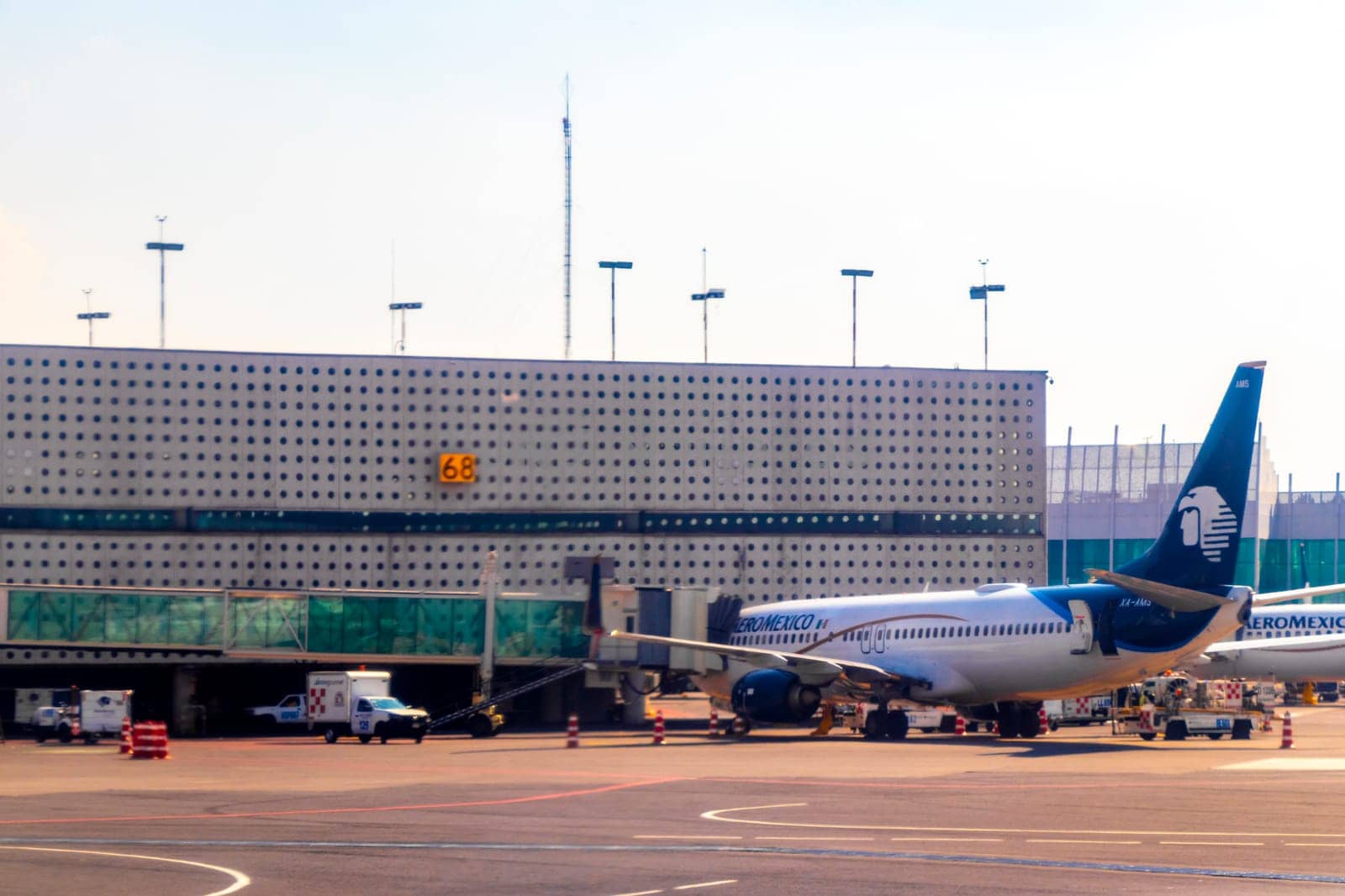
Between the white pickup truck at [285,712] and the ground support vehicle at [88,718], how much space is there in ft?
39.3

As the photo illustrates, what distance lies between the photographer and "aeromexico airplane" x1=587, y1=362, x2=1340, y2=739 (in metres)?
46.3

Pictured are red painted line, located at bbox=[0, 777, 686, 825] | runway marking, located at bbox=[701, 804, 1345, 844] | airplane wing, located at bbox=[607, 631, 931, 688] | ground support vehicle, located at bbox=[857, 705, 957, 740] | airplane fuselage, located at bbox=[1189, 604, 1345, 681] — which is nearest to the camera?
runway marking, located at bbox=[701, 804, 1345, 844]

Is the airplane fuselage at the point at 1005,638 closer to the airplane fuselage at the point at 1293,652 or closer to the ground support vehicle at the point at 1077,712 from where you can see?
the ground support vehicle at the point at 1077,712

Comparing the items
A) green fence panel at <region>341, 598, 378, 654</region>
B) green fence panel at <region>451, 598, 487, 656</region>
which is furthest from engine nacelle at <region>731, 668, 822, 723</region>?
green fence panel at <region>341, 598, 378, 654</region>

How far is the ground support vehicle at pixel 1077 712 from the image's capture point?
61.0 metres

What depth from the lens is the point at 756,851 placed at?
821 inches

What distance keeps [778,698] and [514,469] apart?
29.2 metres

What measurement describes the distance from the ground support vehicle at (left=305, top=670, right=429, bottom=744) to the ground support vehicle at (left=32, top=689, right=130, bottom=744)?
19.3ft

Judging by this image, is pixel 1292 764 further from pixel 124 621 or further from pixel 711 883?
pixel 124 621

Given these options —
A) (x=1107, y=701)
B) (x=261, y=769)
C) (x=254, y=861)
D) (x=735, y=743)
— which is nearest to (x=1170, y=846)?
(x=254, y=861)

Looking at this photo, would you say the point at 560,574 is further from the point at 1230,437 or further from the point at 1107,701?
the point at 1230,437

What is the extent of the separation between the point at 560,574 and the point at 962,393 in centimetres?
2040

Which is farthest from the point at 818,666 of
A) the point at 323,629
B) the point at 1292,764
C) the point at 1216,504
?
the point at 323,629

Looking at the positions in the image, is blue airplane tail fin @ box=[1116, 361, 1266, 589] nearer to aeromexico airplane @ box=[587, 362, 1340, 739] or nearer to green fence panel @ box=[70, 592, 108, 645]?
aeromexico airplane @ box=[587, 362, 1340, 739]
